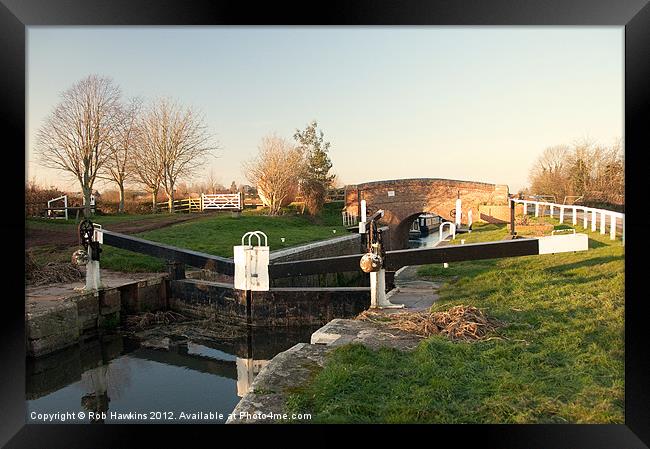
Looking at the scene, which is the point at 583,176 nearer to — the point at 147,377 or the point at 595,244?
the point at 595,244

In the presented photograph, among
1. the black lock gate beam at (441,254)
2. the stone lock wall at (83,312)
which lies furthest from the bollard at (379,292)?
the stone lock wall at (83,312)

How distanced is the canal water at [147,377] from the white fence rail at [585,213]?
3750 mm

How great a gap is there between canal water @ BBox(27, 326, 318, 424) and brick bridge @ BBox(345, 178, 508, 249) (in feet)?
8.75

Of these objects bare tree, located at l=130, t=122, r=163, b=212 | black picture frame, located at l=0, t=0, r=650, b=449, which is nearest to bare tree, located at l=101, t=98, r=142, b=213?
bare tree, located at l=130, t=122, r=163, b=212

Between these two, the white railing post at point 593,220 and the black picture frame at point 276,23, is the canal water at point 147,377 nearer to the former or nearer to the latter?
the black picture frame at point 276,23

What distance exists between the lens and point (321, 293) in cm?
662

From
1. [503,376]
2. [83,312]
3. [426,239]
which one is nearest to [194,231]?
[83,312]

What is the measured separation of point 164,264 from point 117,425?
5487 mm

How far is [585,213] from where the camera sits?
5.77m

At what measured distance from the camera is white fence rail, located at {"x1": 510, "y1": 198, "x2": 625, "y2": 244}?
16.0 feet

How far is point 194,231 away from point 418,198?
4.28 metres

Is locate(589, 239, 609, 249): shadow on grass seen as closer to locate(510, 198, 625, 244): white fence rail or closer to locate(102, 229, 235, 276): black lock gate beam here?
locate(510, 198, 625, 244): white fence rail

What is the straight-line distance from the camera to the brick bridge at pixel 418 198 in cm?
774
